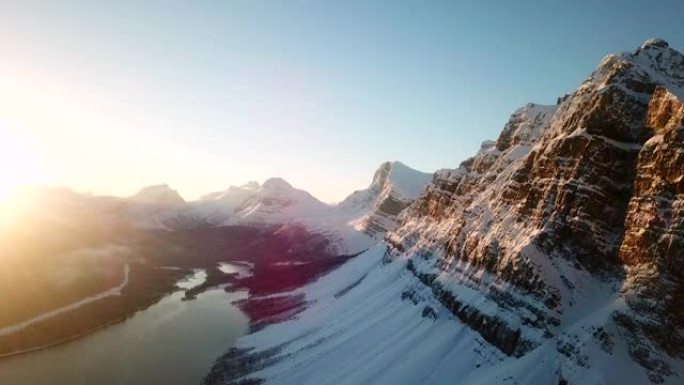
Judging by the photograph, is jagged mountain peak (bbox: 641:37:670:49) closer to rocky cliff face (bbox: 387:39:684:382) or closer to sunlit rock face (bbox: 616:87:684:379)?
rocky cliff face (bbox: 387:39:684:382)

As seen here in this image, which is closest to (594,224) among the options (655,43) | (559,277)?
(559,277)

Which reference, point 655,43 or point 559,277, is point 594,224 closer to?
point 559,277

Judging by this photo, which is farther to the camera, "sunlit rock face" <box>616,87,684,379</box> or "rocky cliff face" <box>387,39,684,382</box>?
"rocky cliff face" <box>387,39,684,382</box>

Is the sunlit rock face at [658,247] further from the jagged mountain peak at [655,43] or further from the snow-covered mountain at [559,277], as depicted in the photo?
the jagged mountain peak at [655,43]

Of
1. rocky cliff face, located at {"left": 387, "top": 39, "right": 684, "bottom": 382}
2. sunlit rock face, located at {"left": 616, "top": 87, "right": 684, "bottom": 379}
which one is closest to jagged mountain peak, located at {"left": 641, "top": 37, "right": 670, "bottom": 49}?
rocky cliff face, located at {"left": 387, "top": 39, "right": 684, "bottom": 382}

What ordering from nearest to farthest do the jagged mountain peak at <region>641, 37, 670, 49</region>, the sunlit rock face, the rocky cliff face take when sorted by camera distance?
the sunlit rock face, the rocky cliff face, the jagged mountain peak at <region>641, 37, 670, 49</region>

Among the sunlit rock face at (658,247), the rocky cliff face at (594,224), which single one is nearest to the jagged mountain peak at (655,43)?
the rocky cliff face at (594,224)

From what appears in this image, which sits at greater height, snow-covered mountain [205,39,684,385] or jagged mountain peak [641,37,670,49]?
jagged mountain peak [641,37,670,49]
